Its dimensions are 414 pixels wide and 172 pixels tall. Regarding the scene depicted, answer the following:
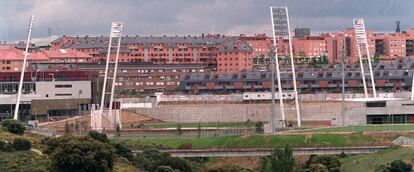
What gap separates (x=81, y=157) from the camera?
59.0 meters

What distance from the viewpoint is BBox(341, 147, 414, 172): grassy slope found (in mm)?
66812

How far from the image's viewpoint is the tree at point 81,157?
5869cm

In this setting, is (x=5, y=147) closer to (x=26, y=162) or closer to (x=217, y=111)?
(x=26, y=162)

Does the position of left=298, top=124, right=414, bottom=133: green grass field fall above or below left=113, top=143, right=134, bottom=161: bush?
above

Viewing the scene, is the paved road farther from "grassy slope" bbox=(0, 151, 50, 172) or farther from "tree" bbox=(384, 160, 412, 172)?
"grassy slope" bbox=(0, 151, 50, 172)

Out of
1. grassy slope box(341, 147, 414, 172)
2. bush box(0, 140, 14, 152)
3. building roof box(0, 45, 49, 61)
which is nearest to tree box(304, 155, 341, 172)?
grassy slope box(341, 147, 414, 172)

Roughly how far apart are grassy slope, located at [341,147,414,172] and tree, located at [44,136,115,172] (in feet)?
46.2

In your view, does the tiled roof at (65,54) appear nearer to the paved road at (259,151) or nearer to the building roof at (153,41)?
the building roof at (153,41)

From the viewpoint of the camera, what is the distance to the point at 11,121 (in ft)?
230

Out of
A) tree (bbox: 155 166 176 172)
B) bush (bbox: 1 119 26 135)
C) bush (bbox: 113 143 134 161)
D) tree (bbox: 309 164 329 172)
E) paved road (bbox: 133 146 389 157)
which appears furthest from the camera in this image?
paved road (bbox: 133 146 389 157)

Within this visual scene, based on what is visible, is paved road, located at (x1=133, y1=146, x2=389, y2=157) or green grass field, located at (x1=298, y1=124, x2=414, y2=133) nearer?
paved road, located at (x1=133, y1=146, x2=389, y2=157)

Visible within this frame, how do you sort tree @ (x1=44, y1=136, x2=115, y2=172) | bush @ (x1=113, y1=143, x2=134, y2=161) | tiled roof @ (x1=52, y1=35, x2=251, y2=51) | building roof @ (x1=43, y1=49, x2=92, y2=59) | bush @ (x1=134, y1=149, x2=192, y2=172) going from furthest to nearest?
tiled roof @ (x1=52, y1=35, x2=251, y2=51) → building roof @ (x1=43, y1=49, x2=92, y2=59) → bush @ (x1=113, y1=143, x2=134, y2=161) → bush @ (x1=134, y1=149, x2=192, y2=172) → tree @ (x1=44, y1=136, x2=115, y2=172)

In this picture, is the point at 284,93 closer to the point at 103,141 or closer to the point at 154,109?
the point at 154,109

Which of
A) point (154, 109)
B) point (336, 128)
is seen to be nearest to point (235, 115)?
point (154, 109)
